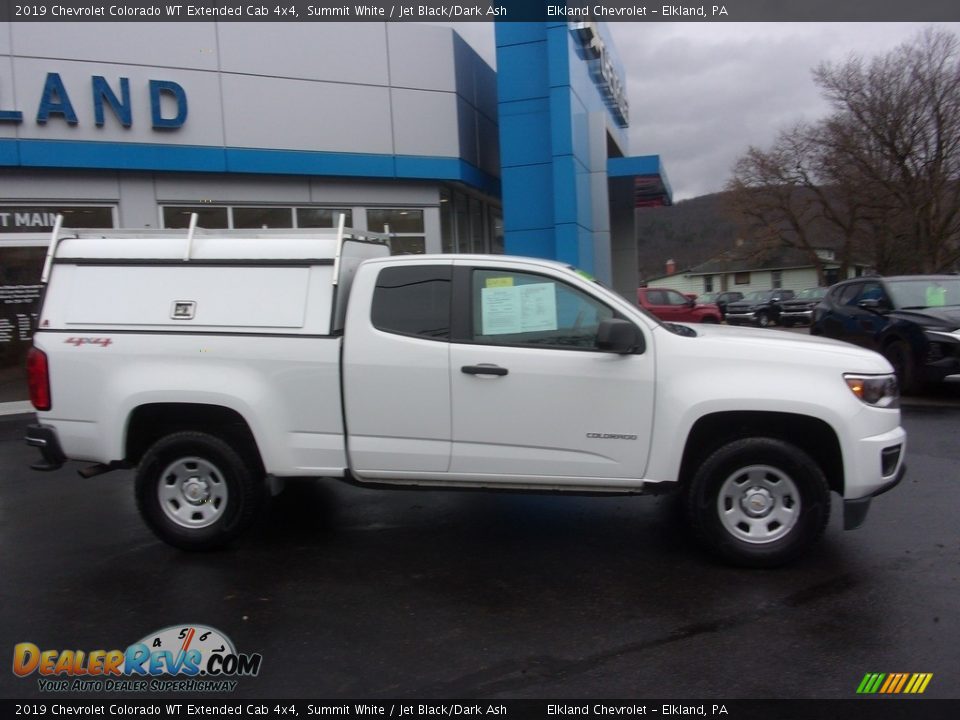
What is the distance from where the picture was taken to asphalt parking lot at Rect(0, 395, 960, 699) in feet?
11.5

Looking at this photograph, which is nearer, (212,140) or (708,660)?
(708,660)

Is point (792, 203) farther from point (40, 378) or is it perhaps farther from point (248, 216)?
point (40, 378)

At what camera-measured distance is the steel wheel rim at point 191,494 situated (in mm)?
5156

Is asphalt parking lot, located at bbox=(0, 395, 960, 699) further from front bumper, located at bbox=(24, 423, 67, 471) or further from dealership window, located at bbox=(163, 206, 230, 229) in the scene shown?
dealership window, located at bbox=(163, 206, 230, 229)

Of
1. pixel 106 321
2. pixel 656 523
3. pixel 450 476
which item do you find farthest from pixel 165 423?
pixel 656 523

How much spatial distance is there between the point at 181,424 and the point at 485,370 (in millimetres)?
2176

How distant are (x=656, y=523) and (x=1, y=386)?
12.0 m

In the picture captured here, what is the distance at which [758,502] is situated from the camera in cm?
466

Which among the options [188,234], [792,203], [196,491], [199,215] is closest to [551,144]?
[199,215]

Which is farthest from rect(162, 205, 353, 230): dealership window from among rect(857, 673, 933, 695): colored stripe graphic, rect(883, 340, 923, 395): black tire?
rect(857, 673, 933, 695): colored stripe graphic

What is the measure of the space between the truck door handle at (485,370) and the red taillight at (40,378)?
2794 mm

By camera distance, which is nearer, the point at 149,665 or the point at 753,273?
the point at 149,665
